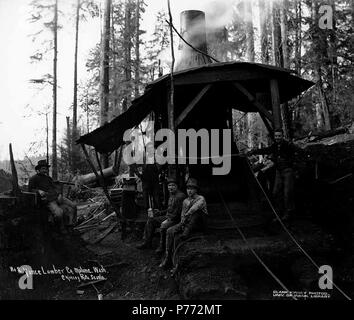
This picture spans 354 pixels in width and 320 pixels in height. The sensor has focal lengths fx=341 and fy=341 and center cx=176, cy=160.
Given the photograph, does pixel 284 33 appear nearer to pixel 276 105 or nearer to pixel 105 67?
pixel 105 67

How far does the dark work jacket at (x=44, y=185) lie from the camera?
7.83 m

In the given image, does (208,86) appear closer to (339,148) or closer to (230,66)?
(230,66)

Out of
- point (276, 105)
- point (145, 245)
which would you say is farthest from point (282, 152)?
point (145, 245)

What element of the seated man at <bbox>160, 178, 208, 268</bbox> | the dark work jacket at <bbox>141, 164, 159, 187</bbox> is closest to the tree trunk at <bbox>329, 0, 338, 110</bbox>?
the dark work jacket at <bbox>141, 164, 159, 187</bbox>

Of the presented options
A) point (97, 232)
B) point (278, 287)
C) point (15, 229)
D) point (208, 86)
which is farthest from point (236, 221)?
point (97, 232)

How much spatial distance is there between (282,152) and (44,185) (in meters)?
5.44

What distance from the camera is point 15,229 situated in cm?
671

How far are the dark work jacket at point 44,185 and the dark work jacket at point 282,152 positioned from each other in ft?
15.7

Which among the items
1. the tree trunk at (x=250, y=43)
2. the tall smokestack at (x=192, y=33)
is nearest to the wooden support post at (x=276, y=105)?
the tall smokestack at (x=192, y=33)

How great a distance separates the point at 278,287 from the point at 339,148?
5.10 metres

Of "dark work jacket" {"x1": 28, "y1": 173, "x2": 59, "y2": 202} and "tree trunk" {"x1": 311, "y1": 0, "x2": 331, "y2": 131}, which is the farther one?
"tree trunk" {"x1": 311, "y1": 0, "x2": 331, "y2": 131}

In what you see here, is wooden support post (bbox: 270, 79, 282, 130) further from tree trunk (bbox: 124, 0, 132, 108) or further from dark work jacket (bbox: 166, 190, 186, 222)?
tree trunk (bbox: 124, 0, 132, 108)

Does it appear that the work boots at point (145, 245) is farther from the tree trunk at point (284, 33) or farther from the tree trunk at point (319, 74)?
the tree trunk at point (284, 33)

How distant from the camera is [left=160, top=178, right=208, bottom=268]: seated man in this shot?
656 cm
